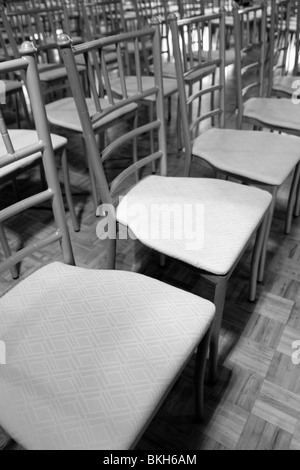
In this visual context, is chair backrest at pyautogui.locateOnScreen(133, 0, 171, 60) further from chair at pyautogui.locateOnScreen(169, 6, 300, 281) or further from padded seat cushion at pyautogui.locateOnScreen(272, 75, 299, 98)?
chair at pyautogui.locateOnScreen(169, 6, 300, 281)

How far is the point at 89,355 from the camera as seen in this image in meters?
0.58

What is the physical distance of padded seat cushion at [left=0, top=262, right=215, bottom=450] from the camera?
0.50 meters

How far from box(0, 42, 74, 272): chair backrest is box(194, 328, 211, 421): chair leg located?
0.34 metres

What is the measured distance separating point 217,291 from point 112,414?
38cm

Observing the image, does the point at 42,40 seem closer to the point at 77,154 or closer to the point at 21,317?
the point at 77,154

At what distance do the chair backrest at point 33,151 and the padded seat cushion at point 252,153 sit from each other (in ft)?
1.91

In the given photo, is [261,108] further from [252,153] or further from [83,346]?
[83,346]

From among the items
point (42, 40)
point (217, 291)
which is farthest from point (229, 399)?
point (42, 40)

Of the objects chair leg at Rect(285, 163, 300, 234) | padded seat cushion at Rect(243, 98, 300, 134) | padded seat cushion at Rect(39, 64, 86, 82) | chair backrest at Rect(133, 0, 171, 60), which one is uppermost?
chair backrest at Rect(133, 0, 171, 60)

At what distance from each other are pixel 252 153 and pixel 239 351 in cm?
62

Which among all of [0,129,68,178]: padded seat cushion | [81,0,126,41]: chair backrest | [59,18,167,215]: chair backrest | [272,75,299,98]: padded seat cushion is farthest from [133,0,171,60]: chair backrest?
[59,18,167,215]: chair backrest

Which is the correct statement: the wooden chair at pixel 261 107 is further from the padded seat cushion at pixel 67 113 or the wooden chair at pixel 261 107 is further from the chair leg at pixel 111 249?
the chair leg at pixel 111 249

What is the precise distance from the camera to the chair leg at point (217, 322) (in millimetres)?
796

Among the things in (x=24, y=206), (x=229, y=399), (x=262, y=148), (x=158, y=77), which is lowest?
(x=229, y=399)
